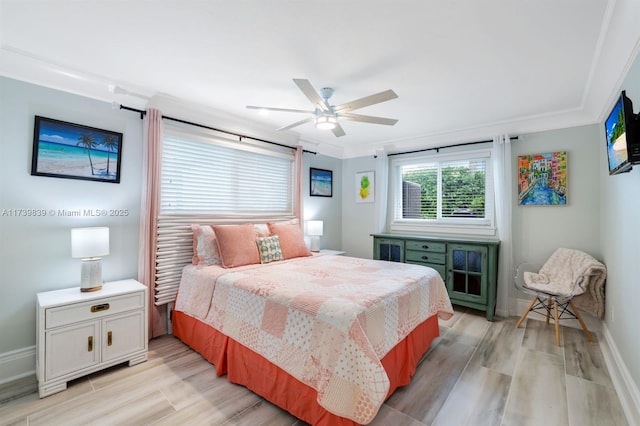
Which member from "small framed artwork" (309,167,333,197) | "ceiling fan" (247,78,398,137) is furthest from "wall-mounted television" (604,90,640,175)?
"small framed artwork" (309,167,333,197)

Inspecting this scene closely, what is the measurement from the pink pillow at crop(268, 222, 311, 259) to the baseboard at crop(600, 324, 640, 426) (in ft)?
9.32

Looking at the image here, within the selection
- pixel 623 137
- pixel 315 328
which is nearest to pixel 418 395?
pixel 315 328

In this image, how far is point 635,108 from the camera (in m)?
1.80

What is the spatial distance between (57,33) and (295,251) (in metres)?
2.69

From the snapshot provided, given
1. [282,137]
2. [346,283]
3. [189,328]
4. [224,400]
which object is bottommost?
[224,400]

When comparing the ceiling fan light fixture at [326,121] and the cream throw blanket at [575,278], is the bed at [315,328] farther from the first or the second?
the ceiling fan light fixture at [326,121]

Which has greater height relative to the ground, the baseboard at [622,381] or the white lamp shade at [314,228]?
the white lamp shade at [314,228]

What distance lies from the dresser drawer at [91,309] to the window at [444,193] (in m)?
3.70

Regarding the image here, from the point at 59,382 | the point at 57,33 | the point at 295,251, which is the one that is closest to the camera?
the point at 57,33

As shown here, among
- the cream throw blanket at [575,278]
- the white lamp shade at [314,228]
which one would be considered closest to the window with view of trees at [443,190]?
the cream throw blanket at [575,278]

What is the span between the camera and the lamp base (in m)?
2.28

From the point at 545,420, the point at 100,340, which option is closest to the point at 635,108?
the point at 545,420

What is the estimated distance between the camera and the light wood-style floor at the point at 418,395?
1.77 meters

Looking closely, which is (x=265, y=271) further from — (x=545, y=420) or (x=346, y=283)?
(x=545, y=420)
